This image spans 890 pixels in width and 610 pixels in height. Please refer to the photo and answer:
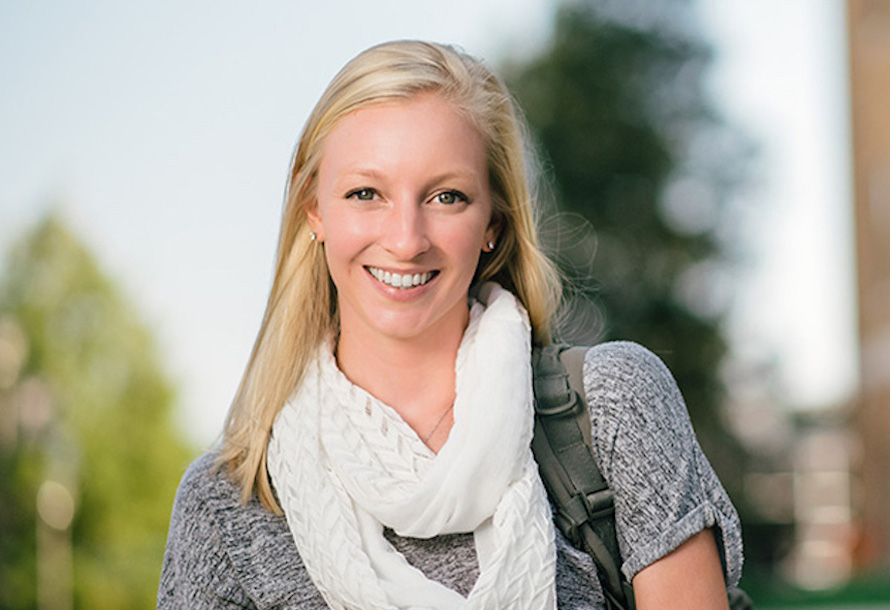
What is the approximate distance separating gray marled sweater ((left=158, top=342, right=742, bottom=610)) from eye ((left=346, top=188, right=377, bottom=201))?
0.60 metres

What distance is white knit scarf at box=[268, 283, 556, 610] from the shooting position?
9.14 ft

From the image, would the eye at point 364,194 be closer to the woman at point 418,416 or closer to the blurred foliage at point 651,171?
the woman at point 418,416


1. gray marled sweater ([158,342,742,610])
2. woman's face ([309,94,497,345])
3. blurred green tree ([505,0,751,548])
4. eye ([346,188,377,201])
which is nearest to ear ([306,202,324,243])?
woman's face ([309,94,497,345])

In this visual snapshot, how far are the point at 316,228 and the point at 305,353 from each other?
0.31m

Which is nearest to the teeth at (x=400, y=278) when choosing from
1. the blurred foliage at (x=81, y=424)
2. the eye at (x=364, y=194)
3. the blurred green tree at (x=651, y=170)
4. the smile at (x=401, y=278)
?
the smile at (x=401, y=278)

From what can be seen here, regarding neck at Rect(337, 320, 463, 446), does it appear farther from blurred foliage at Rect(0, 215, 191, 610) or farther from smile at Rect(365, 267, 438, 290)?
blurred foliage at Rect(0, 215, 191, 610)

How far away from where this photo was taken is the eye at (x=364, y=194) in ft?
9.67

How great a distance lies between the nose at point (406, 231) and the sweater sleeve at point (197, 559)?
2.42 feet

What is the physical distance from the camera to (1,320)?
37.4 metres

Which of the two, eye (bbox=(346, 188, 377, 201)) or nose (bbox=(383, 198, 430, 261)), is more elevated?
eye (bbox=(346, 188, 377, 201))

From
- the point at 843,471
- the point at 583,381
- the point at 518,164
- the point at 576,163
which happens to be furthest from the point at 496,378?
the point at 843,471

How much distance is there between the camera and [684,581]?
9.09 ft


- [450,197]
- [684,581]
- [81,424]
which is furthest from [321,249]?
[81,424]

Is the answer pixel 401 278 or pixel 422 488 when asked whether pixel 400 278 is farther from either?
pixel 422 488
